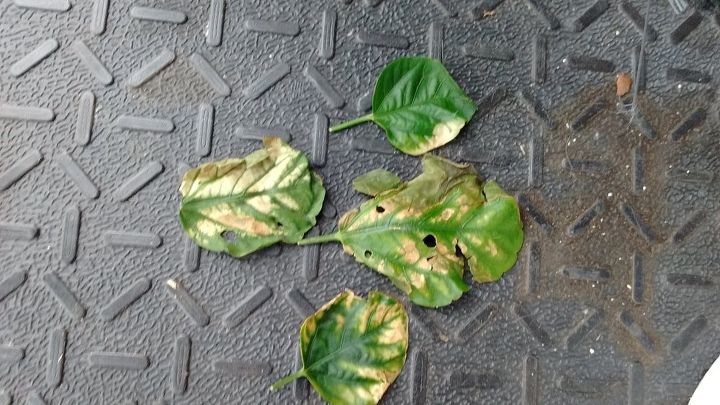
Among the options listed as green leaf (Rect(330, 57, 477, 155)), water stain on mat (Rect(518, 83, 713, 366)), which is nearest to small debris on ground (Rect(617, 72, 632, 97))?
water stain on mat (Rect(518, 83, 713, 366))

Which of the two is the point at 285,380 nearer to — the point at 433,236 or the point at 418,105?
the point at 433,236

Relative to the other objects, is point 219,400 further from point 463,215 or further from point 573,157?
point 573,157

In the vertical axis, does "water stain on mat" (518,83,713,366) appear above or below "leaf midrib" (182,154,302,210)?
below

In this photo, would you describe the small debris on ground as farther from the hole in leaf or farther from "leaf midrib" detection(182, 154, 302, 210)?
"leaf midrib" detection(182, 154, 302, 210)

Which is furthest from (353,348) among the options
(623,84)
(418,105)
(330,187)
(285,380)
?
(623,84)

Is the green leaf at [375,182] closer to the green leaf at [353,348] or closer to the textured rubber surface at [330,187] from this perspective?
the textured rubber surface at [330,187]

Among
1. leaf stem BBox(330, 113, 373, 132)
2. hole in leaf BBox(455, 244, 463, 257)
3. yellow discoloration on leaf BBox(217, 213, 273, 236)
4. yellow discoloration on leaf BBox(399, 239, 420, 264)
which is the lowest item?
hole in leaf BBox(455, 244, 463, 257)
